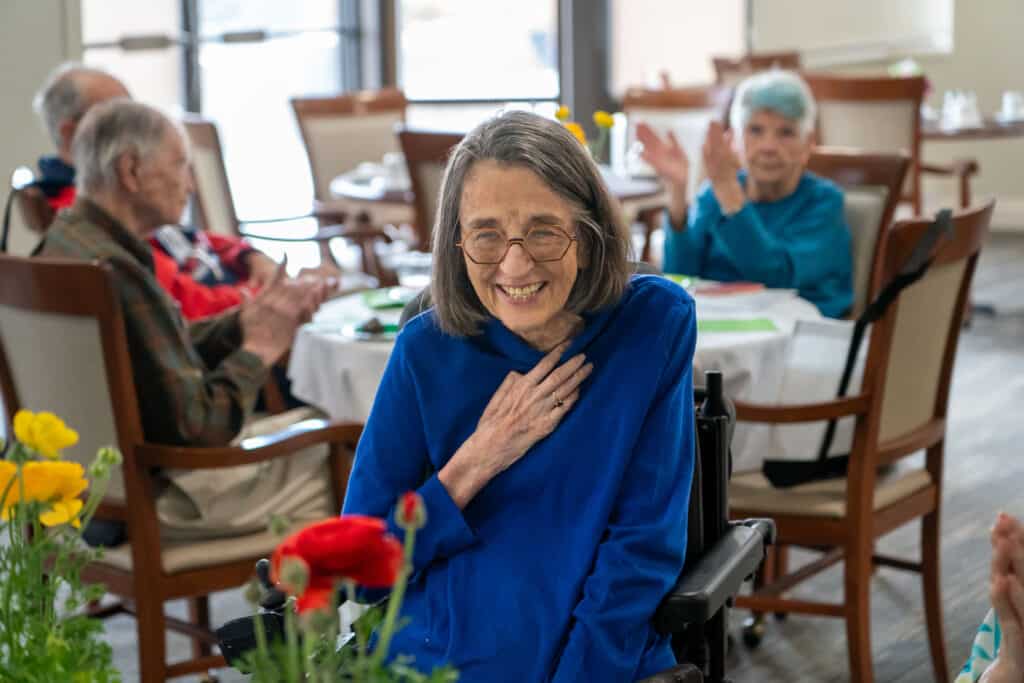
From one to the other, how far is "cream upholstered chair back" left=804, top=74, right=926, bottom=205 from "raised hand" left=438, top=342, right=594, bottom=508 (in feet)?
14.9

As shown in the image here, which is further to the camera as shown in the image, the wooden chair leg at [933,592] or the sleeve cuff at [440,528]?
the wooden chair leg at [933,592]

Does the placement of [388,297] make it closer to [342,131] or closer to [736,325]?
[736,325]

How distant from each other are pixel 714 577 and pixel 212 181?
349 centimetres

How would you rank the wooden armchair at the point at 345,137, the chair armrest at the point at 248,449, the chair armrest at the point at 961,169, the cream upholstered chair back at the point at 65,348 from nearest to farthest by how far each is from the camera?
the cream upholstered chair back at the point at 65,348, the chair armrest at the point at 248,449, the wooden armchair at the point at 345,137, the chair armrest at the point at 961,169

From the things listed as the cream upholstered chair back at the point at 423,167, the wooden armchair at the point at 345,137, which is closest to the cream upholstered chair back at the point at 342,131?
the wooden armchair at the point at 345,137

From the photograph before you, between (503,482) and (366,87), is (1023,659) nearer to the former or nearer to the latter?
(503,482)

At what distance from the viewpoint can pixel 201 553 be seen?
2.52 metres

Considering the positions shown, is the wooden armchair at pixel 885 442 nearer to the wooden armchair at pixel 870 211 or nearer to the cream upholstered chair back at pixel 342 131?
the wooden armchair at pixel 870 211

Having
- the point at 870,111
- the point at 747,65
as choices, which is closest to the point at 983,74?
the point at 747,65

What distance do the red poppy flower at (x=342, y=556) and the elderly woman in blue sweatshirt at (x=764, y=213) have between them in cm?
273

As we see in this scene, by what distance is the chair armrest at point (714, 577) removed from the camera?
1.69 metres

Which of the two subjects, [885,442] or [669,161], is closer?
[885,442]

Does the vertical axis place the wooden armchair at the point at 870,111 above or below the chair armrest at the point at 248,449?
above

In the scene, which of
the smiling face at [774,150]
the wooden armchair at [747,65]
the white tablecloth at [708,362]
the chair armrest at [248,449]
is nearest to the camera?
the chair armrest at [248,449]
